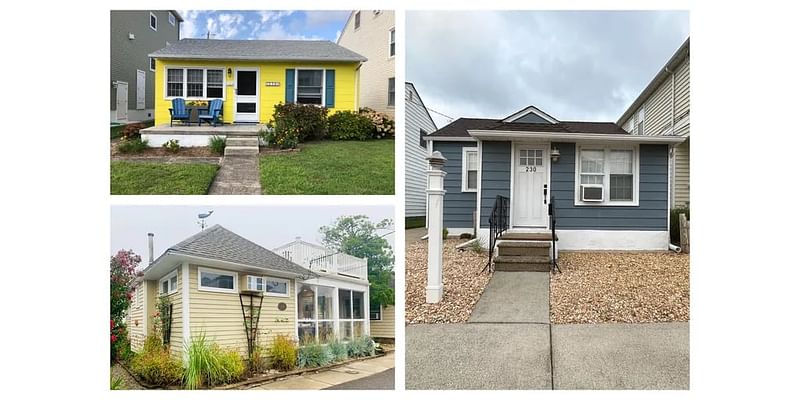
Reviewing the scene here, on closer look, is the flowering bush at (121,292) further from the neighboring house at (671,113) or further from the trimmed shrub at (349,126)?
the neighboring house at (671,113)

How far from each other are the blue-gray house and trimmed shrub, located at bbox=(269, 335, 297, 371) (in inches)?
137

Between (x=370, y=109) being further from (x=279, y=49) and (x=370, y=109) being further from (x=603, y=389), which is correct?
(x=603, y=389)

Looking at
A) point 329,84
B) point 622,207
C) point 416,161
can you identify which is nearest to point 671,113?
point 622,207

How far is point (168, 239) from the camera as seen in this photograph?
3947 millimetres

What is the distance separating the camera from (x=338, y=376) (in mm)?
4027

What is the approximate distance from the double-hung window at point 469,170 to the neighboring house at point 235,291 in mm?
3985

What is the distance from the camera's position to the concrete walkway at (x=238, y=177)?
12.7ft

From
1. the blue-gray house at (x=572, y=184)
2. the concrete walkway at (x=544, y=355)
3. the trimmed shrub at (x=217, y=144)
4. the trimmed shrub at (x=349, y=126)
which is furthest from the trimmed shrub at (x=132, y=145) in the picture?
the blue-gray house at (x=572, y=184)

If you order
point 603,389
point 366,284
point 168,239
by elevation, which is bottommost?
point 603,389

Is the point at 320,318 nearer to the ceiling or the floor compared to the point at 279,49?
nearer to the floor

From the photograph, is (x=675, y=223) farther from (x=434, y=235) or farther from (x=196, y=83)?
(x=196, y=83)

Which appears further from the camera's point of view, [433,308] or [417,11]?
[433,308]
